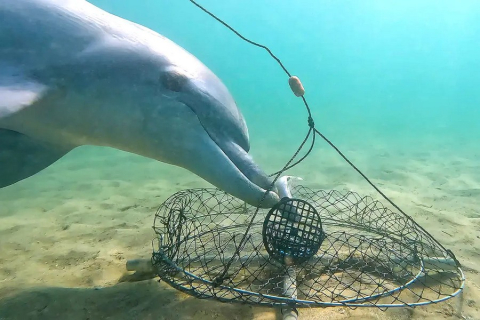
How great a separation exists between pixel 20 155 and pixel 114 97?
1.09m

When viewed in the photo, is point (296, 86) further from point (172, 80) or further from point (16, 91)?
point (16, 91)

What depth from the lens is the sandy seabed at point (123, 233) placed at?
2.60m

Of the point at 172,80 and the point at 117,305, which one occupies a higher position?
the point at 172,80

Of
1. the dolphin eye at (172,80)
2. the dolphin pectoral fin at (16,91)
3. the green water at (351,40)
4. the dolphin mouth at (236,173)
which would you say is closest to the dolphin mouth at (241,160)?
the dolphin mouth at (236,173)

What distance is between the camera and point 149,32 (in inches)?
122

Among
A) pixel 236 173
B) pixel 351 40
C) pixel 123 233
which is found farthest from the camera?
pixel 351 40

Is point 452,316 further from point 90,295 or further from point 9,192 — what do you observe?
point 9,192

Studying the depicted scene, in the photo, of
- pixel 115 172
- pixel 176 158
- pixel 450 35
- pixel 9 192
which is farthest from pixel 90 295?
pixel 450 35

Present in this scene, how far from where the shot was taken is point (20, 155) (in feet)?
9.71

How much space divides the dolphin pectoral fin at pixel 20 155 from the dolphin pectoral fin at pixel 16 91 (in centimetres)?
59

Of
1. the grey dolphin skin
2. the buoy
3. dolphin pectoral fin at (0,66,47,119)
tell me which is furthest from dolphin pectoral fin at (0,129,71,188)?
the buoy

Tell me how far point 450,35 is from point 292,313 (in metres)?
124

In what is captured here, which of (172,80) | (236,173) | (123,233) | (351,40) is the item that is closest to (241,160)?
(236,173)

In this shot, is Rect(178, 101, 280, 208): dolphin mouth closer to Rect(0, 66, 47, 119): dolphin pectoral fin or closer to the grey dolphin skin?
the grey dolphin skin
